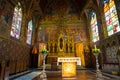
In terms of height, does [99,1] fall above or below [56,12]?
below

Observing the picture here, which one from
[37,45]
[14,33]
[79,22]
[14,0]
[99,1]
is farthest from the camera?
[79,22]

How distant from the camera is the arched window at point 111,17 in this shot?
10.3m

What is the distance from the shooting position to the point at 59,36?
16719 millimetres

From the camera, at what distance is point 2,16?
28.0 feet

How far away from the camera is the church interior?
9.20 m

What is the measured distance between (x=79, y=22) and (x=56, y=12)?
16.3 feet

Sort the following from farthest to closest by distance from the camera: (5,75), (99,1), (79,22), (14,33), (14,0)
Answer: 1. (79,22)
2. (99,1)
3. (14,33)
4. (14,0)
5. (5,75)

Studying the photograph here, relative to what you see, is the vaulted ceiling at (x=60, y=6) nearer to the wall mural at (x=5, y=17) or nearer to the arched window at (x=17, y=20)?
the arched window at (x=17, y=20)

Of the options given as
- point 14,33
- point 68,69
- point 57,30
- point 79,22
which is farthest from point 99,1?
point 14,33

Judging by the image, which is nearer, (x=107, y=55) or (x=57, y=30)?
(x=107, y=55)

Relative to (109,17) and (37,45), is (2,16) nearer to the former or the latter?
(37,45)

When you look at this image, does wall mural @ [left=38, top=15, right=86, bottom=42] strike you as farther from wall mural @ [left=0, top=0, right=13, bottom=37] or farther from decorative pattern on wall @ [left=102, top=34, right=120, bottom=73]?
wall mural @ [left=0, top=0, right=13, bottom=37]

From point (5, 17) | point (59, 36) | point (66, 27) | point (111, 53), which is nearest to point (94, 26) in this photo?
point (66, 27)

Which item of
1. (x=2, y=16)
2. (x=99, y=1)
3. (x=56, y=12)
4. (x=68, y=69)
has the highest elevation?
(x=56, y=12)
